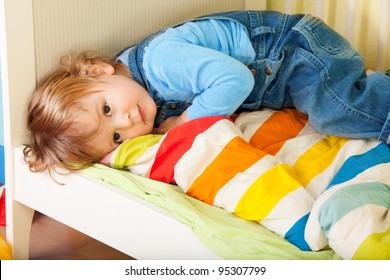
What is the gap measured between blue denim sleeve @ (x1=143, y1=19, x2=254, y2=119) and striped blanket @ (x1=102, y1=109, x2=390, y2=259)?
0.05 m

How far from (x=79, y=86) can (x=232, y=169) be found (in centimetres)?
34

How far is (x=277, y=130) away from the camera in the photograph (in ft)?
4.33

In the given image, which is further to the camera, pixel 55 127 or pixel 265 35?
pixel 265 35

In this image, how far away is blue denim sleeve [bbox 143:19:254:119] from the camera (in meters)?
1.25

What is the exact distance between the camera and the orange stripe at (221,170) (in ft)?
3.74

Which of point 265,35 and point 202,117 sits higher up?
point 265,35

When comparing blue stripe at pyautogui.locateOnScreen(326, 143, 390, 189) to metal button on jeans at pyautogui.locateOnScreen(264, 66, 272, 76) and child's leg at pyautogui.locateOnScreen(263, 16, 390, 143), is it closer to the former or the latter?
child's leg at pyautogui.locateOnScreen(263, 16, 390, 143)

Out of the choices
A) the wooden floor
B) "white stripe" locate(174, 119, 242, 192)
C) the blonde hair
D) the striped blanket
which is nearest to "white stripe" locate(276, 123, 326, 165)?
the striped blanket
